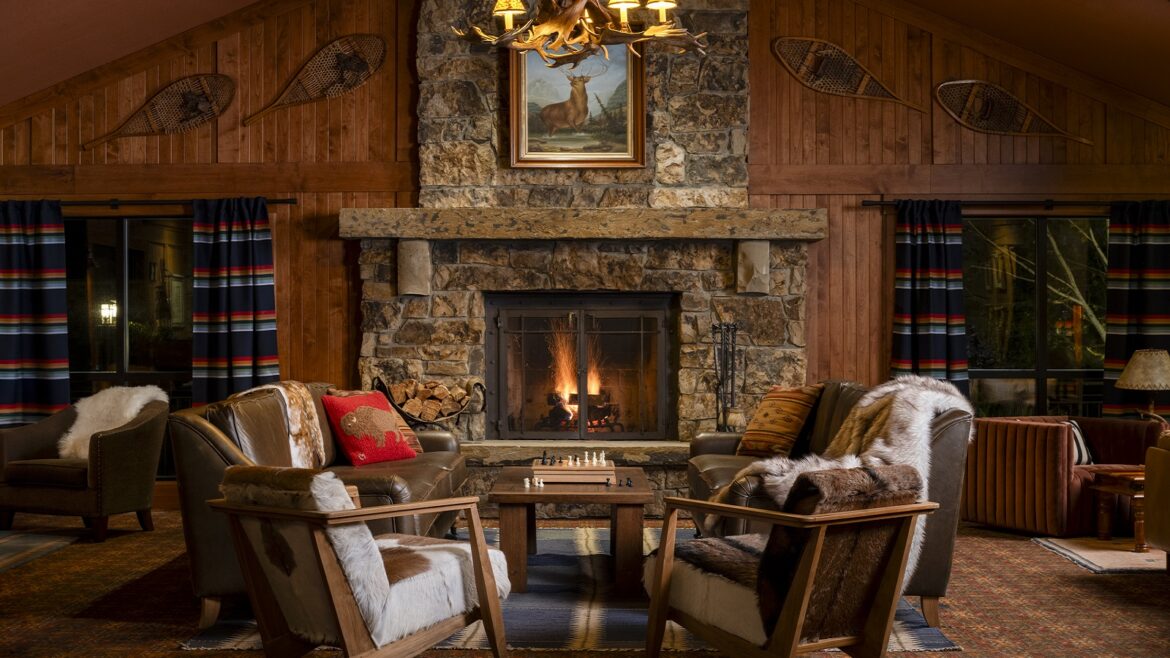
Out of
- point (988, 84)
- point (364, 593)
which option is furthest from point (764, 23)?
point (364, 593)

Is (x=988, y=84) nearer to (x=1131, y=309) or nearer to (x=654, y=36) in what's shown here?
(x=1131, y=309)

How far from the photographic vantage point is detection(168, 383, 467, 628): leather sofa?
3922mm

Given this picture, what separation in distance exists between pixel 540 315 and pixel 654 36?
120 inches

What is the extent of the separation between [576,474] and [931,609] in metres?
1.68

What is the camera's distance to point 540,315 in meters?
6.89

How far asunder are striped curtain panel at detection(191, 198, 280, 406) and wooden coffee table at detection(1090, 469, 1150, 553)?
5080mm

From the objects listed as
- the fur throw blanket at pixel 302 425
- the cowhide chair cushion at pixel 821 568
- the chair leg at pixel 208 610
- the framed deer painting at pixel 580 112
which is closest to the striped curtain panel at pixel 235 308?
the fur throw blanket at pixel 302 425

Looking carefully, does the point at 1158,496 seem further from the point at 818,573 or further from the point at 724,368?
the point at 724,368

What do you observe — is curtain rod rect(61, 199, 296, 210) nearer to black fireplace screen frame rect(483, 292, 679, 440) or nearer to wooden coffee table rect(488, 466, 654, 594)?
black fireplace screen frame rect(483, 292, 679, 440)

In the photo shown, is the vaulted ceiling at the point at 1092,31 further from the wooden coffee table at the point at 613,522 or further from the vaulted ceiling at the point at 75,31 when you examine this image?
the vaulted ceiling at the point at 75,31

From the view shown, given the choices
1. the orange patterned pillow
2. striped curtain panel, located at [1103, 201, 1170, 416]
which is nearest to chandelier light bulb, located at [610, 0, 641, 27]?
the orange patterned pillow

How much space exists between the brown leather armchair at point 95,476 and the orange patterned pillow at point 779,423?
133 inches

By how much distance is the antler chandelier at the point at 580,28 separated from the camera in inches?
156

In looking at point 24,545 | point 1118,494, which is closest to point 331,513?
point 24,545
